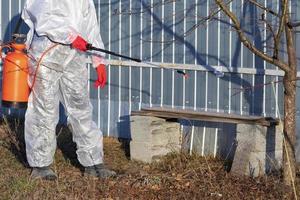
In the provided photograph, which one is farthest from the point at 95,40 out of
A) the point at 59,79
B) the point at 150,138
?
the point at 150,138

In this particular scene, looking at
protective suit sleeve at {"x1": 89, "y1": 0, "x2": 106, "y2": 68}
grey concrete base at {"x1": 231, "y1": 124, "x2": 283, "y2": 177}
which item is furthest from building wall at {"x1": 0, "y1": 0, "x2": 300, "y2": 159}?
protective suit sleeve at {"x1": 89, "y1": 0, "x2": 106, "y2": 68}

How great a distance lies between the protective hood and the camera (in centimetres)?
768

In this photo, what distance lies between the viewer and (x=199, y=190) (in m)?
7.18

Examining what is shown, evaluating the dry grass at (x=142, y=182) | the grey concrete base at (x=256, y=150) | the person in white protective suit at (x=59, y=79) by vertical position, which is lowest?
the dry grass at (x=142, y=182)

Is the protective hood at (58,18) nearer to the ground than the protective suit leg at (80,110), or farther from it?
farther from it

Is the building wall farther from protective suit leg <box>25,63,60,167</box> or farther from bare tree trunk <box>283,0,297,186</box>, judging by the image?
protective suit leg <box>25,63,60,167</box>

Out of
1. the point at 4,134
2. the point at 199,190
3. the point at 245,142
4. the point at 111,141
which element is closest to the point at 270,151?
the point at 245,142

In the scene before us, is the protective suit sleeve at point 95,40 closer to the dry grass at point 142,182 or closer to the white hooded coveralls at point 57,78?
A: the white hooded coveralls at point 57,78

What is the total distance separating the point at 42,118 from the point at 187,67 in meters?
1.94

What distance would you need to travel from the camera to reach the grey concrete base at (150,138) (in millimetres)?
8500

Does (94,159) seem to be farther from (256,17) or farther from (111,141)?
(256,17)

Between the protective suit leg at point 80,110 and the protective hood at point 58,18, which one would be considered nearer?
the protective hood at point 58,18

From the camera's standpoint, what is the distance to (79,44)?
25.2 ft

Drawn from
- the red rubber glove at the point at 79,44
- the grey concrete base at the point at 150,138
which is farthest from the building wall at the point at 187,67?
the red rubber glove at the point at 79,44
